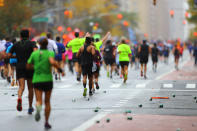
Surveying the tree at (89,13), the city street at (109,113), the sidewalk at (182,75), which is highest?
the tree at (89,13)

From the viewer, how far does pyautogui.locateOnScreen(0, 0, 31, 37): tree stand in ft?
142

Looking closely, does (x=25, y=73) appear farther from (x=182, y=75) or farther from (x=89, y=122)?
(x=182, y=75)

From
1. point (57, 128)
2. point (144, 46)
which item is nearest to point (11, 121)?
point (57, 128)

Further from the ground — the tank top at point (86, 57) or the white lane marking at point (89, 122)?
the tank top at point (86, 57)

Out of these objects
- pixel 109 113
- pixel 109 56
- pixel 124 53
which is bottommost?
pixel 109 113

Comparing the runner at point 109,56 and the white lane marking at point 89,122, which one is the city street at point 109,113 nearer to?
the white lane marking at point 89,122

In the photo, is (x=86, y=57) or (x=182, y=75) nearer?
(x=86, y=57)

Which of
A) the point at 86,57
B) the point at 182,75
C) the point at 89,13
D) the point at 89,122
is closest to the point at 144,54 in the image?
the point at 182,75

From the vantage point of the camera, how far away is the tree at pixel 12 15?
4316cm

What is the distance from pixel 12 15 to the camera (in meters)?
43.9

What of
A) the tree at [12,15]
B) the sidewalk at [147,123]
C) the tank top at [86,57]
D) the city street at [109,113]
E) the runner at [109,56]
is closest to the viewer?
the sidewalk at [147,123]

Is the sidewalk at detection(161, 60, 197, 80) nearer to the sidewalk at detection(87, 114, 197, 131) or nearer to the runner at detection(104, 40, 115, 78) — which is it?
the runner at detection(104, 40, 115, 78)

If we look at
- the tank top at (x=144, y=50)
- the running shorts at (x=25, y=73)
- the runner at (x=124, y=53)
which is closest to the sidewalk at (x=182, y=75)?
the tank top at (x=144, y=50)

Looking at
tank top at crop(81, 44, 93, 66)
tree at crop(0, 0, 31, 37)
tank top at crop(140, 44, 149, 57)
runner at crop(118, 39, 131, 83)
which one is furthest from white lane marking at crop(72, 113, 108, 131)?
tree at crop(0, 0, 31, 37)
